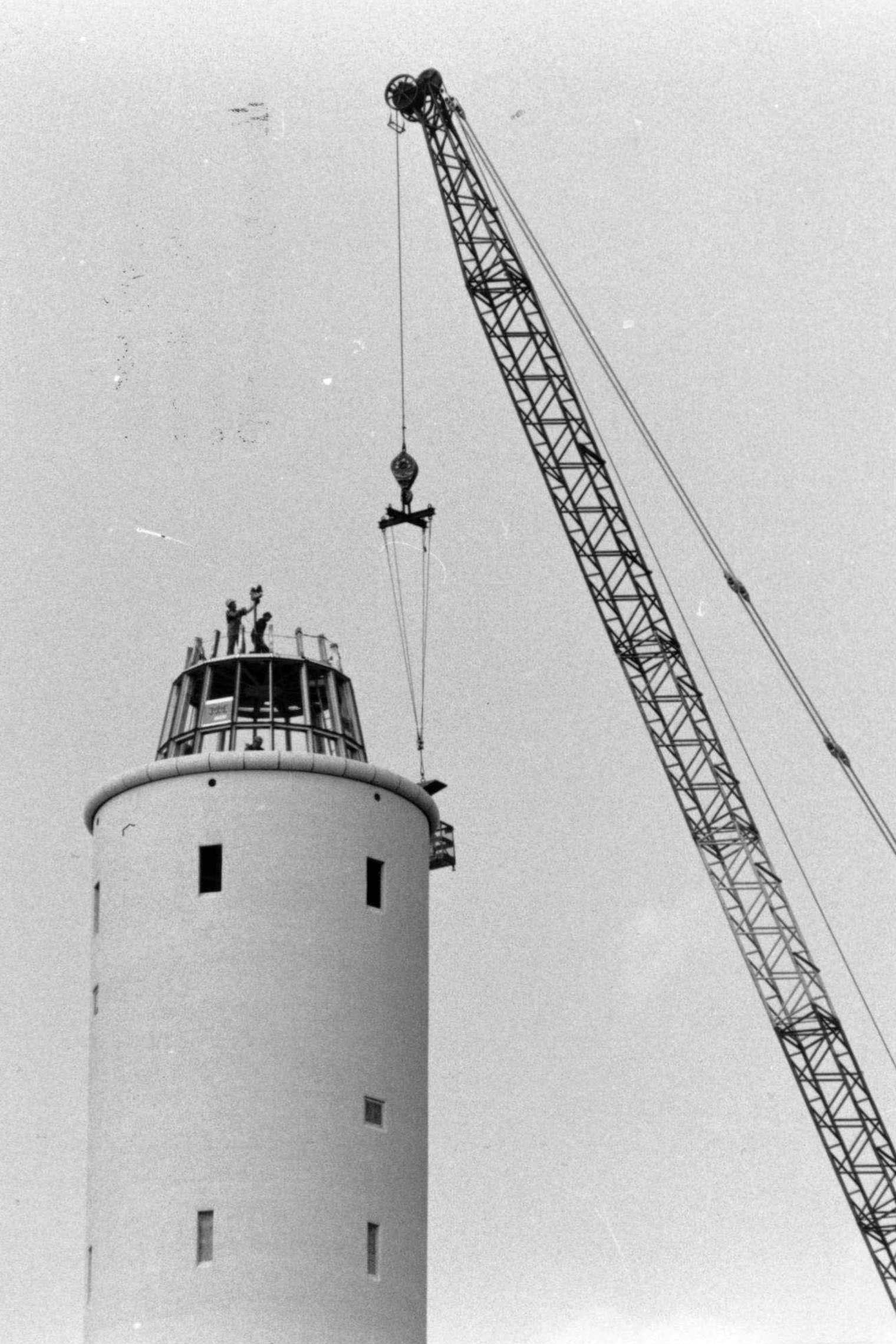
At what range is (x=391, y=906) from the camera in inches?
2653

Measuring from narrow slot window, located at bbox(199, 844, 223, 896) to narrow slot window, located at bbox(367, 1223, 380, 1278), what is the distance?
9905 mm

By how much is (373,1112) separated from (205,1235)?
5643 millimetres

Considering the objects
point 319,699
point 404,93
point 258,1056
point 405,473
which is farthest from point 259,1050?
point 404,93

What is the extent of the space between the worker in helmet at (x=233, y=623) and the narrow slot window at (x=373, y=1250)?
56.8ft

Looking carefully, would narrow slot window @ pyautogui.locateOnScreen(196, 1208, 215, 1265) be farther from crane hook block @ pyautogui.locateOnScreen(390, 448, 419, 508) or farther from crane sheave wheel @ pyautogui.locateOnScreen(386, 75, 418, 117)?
crane sheave wheel @ pyautogui.locateOnScreen(386, 75, 418, 117)

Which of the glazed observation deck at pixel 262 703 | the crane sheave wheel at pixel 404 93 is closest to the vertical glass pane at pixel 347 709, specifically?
the glazed observation deck at pixel 262 703

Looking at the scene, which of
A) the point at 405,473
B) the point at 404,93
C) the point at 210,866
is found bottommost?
the point at 210,866

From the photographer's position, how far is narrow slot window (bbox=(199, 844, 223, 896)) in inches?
2598

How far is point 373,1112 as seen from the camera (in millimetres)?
65062

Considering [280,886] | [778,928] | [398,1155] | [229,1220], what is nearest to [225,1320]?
[229,1220]

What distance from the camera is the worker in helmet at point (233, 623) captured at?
71688mm

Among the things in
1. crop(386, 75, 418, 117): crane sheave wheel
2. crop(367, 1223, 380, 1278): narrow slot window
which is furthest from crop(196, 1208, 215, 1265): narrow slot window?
crop(386, 75, 418, 117): crane sheave wheel

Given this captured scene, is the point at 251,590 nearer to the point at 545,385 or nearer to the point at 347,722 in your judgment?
the point at 347,722

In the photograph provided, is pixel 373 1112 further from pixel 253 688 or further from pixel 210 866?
pixel 253 688
